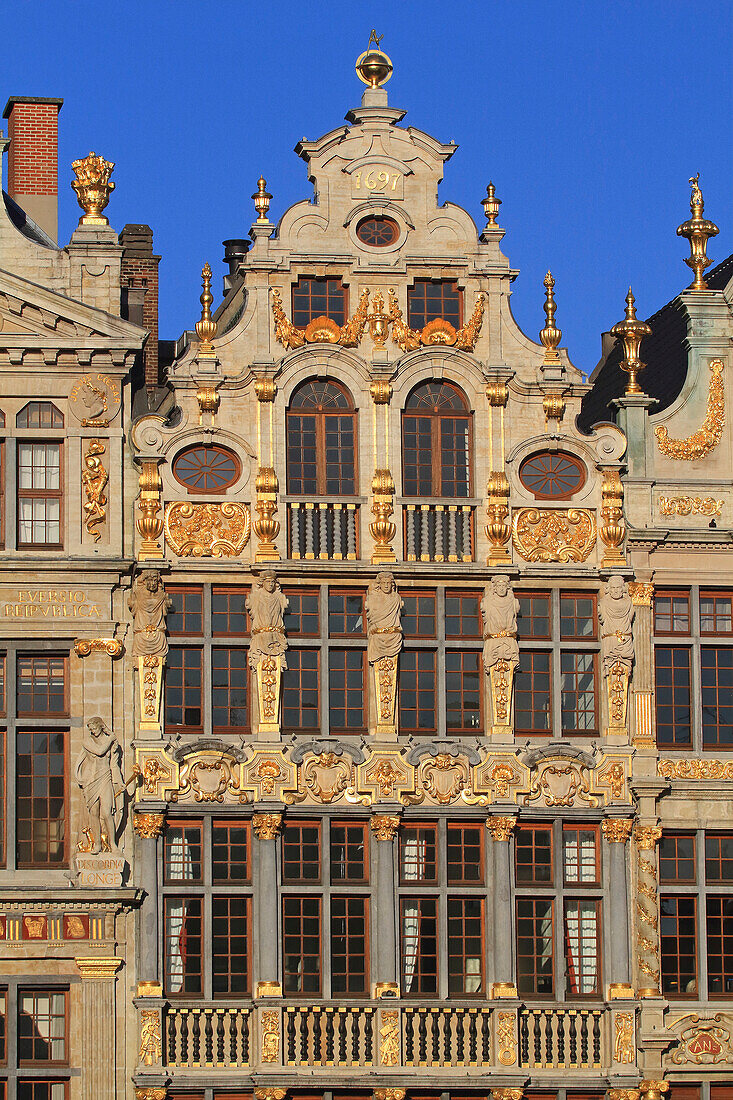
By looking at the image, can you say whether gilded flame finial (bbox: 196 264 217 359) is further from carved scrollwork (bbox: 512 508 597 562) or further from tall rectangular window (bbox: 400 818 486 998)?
tall rectangular window (bbox: 400 818 486 998)

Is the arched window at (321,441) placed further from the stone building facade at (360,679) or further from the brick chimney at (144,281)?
the brick chimney at (144,281)

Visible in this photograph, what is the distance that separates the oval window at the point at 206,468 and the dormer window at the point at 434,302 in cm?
363

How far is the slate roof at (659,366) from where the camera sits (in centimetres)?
4431

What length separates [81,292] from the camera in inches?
1610

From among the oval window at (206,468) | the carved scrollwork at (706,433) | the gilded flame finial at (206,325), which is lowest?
the oval window at (206,468)

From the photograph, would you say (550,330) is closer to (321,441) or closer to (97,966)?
(321,441)

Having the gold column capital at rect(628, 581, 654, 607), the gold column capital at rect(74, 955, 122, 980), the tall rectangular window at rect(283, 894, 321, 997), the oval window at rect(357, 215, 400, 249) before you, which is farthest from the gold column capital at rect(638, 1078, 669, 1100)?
the oval window at rect(357, 215, 400, 249)

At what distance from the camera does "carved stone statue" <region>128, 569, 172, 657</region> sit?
39.8 metres

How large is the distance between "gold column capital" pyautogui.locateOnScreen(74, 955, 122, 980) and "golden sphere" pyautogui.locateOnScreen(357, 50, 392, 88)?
559 inches

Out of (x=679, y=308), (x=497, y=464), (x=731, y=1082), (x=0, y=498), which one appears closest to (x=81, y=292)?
(x=0, y=498)

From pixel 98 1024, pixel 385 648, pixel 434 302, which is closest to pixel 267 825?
pixel 385 648

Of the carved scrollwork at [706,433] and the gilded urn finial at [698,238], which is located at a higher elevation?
the gilded urn finial at [698,238]

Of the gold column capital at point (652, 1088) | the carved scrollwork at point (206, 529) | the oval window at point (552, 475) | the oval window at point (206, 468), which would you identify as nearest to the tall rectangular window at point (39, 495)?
the carved scrollwork at point (206, 529)

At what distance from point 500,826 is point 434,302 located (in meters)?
8.19
